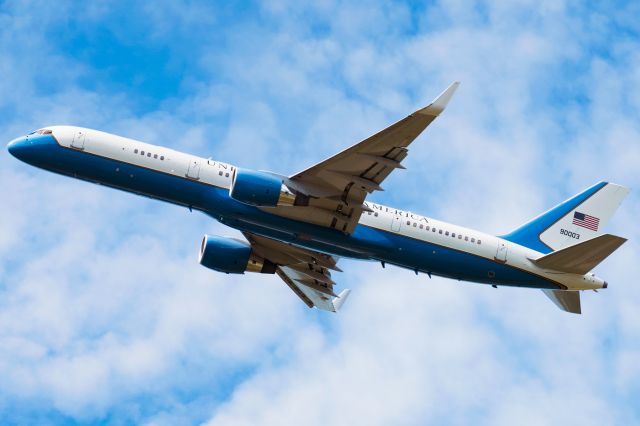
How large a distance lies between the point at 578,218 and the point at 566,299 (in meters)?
5.49

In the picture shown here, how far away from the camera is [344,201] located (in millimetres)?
53062

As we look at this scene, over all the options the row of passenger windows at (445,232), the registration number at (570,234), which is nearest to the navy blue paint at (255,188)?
the row of passenger windows at (445,232)

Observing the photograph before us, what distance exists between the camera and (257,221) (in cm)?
5322

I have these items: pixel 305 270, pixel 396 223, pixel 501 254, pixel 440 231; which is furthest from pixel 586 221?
pixel 305 270

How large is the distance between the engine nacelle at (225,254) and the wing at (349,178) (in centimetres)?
879

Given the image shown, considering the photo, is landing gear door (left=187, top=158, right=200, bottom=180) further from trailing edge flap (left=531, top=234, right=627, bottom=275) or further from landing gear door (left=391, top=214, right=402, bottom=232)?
trailing edge flap (left=531, top=234, right=627, bottom=275)

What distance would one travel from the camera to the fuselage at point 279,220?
52.7 m

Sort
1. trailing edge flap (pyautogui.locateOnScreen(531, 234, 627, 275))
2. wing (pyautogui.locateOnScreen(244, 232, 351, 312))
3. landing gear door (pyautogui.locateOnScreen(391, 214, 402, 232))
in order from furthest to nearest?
1. wing (pyautogui.locateOnScreen(244, 232, 351, 312))
2. landing gear door (pyautogui.locateOnScreen(391, 214, 402, 232))
3. trailing edge flap (pyautogui.locateOnScreen(531, 234, 627, 275))

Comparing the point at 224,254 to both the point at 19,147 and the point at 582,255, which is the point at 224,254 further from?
the point at 582,255

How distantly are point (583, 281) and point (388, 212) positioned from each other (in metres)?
11.8

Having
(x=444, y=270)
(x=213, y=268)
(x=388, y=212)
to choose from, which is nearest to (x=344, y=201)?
(x=388, y=212)

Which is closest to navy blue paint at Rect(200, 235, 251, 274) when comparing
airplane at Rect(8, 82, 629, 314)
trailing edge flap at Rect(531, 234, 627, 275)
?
A: airplane at Rect(8, 82, 629, 314)

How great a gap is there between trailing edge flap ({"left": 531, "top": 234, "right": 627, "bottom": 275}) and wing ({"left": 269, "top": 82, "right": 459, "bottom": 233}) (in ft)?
36.7

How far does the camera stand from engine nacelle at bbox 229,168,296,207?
5100 cm
